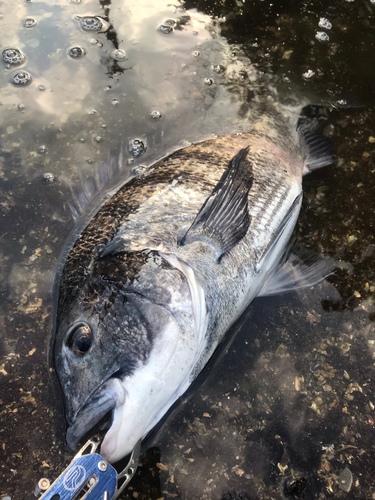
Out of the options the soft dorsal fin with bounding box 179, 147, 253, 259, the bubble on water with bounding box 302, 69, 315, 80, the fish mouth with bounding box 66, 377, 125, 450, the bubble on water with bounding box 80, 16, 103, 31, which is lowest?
the fish mouth with bounding box 66, 377, 125, 450

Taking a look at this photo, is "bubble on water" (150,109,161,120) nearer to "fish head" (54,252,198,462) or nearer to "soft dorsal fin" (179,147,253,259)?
"soft dorsal fin" (179,147,253,259)

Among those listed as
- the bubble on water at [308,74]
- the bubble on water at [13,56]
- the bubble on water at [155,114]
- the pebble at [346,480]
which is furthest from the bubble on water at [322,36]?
the pebble at [346,480]

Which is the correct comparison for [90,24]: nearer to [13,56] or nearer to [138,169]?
[13,56]

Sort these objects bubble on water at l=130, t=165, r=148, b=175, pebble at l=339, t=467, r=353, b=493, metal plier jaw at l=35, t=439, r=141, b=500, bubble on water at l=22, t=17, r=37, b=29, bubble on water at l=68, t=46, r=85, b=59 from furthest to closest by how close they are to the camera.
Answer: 1. bubble on water at l=22, t=17, r=37, b=29
2. bubble on water at l=68, t=46, r=85, b=59
3. bubble on water at l=130, t=165, r=148, b=175
4. pebble at l=339, t=467, r=353, b=493
5. metal plier jaw at l=35, t=439, r=141, b=500

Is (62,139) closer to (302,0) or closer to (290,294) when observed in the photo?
(290,294)

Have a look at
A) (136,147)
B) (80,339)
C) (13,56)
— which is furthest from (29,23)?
(80,339)

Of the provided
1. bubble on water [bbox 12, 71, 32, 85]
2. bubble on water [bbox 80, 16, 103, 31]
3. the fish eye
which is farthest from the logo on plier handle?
bubble on water [bbox 80, 16, 103, 31]
